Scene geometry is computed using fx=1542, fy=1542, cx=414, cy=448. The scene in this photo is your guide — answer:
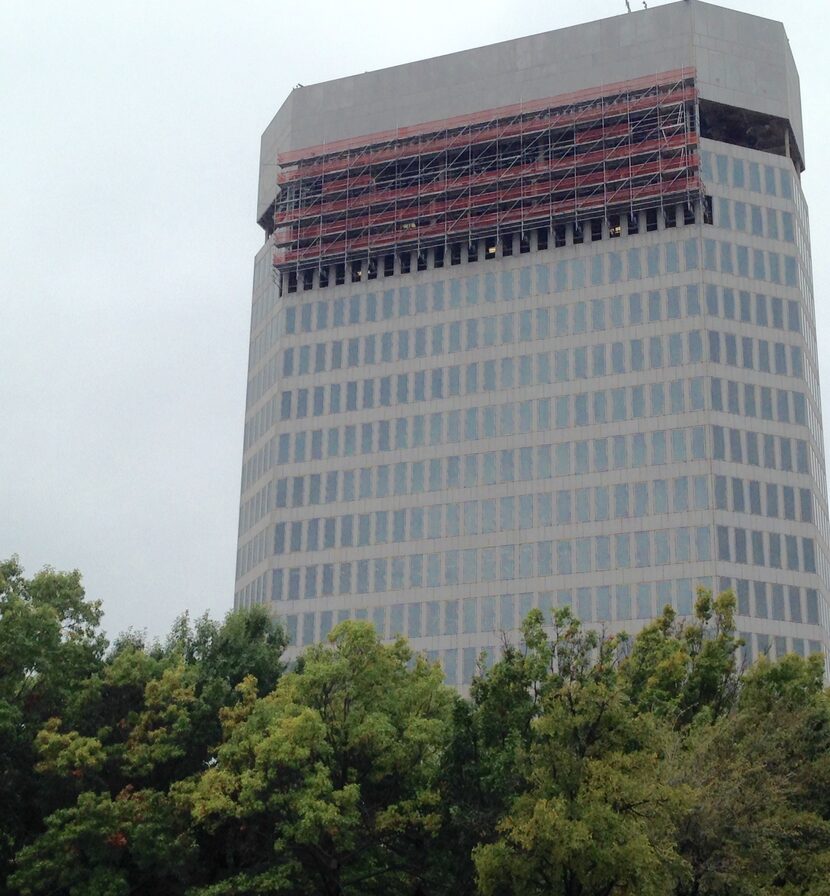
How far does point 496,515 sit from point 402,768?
58.3m

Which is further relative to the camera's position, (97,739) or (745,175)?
(745,175)

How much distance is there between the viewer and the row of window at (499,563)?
10331cm

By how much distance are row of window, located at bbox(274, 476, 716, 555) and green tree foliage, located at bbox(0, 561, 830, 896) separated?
144 feet

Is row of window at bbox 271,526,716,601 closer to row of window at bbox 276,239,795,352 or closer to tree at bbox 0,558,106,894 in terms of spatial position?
row of window at bbox 276,239,795,352

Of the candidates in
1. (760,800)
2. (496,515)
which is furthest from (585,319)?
(760,800)

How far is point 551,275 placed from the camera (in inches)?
4496

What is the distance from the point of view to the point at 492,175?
116 metres

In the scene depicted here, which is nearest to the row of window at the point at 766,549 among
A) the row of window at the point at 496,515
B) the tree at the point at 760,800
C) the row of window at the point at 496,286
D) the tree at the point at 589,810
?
the row of window at the point at 496,515

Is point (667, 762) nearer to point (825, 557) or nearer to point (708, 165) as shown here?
point (825, 557)

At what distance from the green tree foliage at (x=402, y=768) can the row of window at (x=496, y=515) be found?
43889 millimetres

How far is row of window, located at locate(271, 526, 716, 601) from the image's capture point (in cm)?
10331

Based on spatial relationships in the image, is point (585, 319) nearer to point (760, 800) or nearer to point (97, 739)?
point (97, 739)

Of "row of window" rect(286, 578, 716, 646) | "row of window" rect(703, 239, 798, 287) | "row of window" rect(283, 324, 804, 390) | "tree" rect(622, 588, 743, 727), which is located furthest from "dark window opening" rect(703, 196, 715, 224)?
"tree" rect(622, 588, 743, 727)

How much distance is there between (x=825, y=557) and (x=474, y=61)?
46687mm
